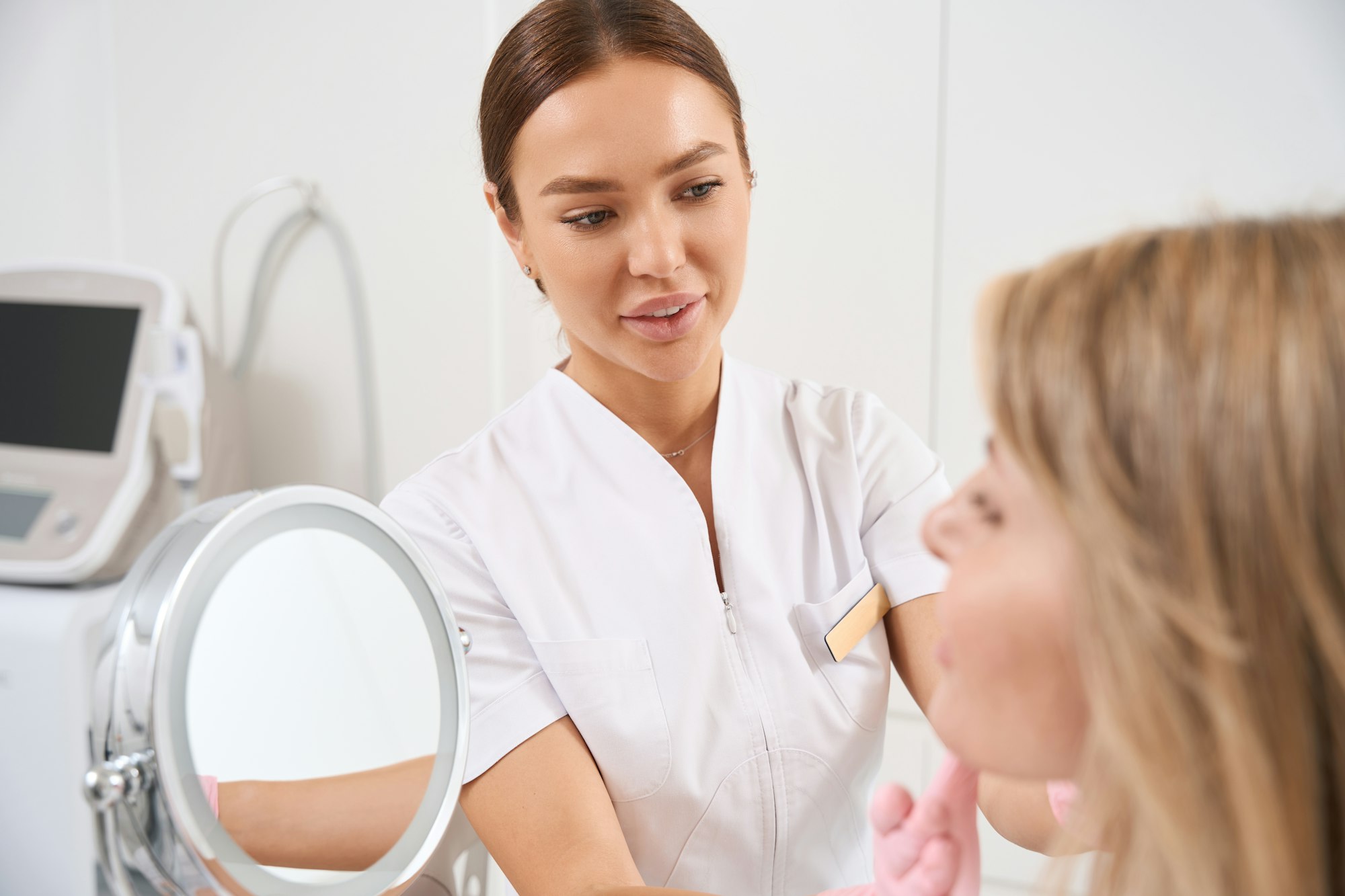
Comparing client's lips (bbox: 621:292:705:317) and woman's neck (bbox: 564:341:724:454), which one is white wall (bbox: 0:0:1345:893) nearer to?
woman's neck (bbox: 564:341:724:454)

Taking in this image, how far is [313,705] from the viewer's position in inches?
23.8

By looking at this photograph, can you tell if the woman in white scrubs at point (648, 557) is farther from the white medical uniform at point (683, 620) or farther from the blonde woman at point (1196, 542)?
the blonde woman at point (1196, 542)

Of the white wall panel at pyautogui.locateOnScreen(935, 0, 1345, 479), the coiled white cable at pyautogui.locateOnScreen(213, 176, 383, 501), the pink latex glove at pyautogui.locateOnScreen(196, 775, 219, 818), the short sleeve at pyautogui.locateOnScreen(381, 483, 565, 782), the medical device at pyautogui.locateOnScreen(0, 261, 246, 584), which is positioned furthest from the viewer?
the coiled white cable at pyautogui.locateOnScreen(213, 176, 383, 501)

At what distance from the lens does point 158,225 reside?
6.63ft

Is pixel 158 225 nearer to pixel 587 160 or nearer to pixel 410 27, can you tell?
pixel 410 27

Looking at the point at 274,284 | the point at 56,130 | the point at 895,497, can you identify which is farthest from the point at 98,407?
the point at 895,497

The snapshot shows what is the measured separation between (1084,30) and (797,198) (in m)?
0.47

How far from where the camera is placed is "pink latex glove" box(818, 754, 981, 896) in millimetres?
567

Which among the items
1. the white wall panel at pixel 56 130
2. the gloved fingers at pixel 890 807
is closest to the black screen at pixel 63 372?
the white wall panel at pixel 56 130

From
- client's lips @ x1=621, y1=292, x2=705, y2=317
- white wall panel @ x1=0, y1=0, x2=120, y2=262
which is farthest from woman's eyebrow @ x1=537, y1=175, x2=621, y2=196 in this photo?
white wall panel @ x1=0, y1=0, x2=120, y2=262

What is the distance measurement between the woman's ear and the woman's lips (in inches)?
6.3

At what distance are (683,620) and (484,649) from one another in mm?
182

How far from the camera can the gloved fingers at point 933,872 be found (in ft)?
1.86

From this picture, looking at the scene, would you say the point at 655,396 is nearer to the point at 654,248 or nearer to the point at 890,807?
the point at 654,248
